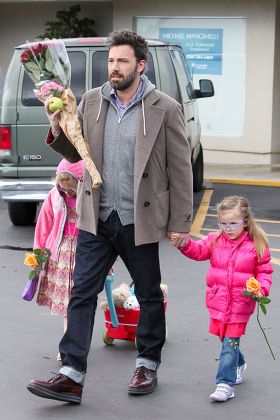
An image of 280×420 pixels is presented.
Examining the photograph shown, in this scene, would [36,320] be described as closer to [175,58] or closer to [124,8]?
[175,58]

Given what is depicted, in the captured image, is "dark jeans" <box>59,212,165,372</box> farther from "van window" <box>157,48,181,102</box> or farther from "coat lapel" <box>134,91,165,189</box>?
"van window" <box>157,48,181,102</box>

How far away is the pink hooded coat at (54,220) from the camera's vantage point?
6.68 meters

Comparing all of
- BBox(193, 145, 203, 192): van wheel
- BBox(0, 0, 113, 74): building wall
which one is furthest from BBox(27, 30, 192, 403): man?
BBox(0, 0, 113, 74): building wall

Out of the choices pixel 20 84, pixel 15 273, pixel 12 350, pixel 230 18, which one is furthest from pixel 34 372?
pixel 230 18

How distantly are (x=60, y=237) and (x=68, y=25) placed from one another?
40.5ft

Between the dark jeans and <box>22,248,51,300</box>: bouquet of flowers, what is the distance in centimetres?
69

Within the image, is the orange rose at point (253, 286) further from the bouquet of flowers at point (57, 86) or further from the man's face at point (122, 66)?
the man's face at point (122, 66)

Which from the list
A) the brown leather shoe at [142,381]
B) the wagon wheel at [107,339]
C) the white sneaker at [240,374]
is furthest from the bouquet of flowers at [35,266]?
the white sneaker at [240,374]

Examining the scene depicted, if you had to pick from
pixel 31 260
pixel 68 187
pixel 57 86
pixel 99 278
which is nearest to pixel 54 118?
pixel 57 86

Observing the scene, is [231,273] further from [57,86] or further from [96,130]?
[57,86]

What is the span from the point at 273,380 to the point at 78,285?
1.34 m

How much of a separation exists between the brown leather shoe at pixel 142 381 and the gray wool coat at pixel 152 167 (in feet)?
2.58

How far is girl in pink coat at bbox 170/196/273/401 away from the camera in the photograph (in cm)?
586

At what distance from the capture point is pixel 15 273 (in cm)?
945
